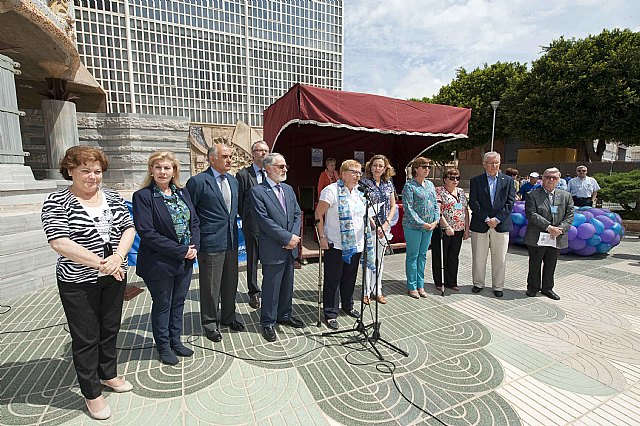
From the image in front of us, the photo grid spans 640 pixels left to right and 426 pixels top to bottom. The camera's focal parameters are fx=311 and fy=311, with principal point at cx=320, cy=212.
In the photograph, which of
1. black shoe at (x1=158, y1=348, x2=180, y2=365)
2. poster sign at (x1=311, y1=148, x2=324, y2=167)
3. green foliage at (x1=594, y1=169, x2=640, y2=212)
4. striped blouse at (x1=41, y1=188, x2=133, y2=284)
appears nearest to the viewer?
striped blouse at (x1=41, y1=188, x2=133, y2=284)

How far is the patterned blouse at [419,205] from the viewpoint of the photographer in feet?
13.5

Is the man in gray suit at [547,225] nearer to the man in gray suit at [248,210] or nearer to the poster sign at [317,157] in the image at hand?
the man in gray suit at [248,210]

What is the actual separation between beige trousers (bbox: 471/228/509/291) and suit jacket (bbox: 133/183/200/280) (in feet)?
12.8

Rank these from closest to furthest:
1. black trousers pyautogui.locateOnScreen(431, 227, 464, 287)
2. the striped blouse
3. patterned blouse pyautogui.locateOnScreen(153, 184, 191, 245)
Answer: the striped blouse
patterned blouse pyautogui.locateOnScreen(153, 184, 191, 245)
black trousers pyautogui.locateOnScreen(431, 227, 464, 287)

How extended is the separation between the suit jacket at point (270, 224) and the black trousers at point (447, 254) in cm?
243

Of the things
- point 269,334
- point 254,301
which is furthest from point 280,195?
point 254,301

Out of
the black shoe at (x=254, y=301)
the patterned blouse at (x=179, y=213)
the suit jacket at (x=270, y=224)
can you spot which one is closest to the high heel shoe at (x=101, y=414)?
the patterned blouse at (x=179, y=213)

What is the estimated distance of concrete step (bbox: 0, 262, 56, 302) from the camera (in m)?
4.14

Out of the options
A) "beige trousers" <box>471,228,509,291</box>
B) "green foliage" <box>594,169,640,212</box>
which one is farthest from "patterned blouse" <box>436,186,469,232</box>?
"green foliage" <box>594,169,640,212</box>

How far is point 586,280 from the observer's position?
506 cm

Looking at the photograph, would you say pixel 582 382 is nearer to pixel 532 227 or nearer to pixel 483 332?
pixel 483 332

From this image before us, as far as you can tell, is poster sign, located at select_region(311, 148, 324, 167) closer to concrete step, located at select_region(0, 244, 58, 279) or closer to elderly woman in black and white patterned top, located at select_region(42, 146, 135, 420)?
concrete step, located at select_region(0, 244, 58, 279)

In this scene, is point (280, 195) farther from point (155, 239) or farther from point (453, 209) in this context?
point (453, 209)

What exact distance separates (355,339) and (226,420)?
1.47 meters
